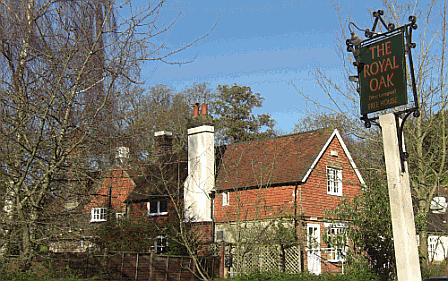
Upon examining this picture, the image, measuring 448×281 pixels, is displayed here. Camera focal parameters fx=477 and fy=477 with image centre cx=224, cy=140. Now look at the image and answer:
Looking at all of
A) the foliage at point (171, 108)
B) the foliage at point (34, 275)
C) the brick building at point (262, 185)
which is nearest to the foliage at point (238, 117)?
the foliage at point (171, 108)

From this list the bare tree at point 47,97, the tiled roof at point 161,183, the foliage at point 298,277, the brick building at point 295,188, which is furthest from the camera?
the tiled roof at point 161,183

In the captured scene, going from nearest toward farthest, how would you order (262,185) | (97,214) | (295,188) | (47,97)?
(47,97), (97,214), (295,188), (262,185)

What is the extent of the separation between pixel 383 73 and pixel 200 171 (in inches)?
648

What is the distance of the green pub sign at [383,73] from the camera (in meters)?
8.34

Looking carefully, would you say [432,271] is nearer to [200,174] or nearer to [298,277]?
[298,277]

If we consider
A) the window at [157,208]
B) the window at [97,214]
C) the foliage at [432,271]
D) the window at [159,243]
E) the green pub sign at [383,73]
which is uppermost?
the green pub sign at [383,73]

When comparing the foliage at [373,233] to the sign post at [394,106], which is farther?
the foliage at [373,233]

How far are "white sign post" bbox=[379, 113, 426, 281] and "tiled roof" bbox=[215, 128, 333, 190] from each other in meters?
12.7

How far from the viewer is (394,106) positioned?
8.43 m

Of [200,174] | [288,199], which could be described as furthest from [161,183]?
[288,199]

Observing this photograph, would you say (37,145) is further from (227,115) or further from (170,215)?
(227,115)

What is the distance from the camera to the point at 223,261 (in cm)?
1966

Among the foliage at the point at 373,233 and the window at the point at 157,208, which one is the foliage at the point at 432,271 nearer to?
the foliage at the point at 373,233

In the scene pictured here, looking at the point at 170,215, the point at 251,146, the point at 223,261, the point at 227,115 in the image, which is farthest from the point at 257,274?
the point at 227,115
